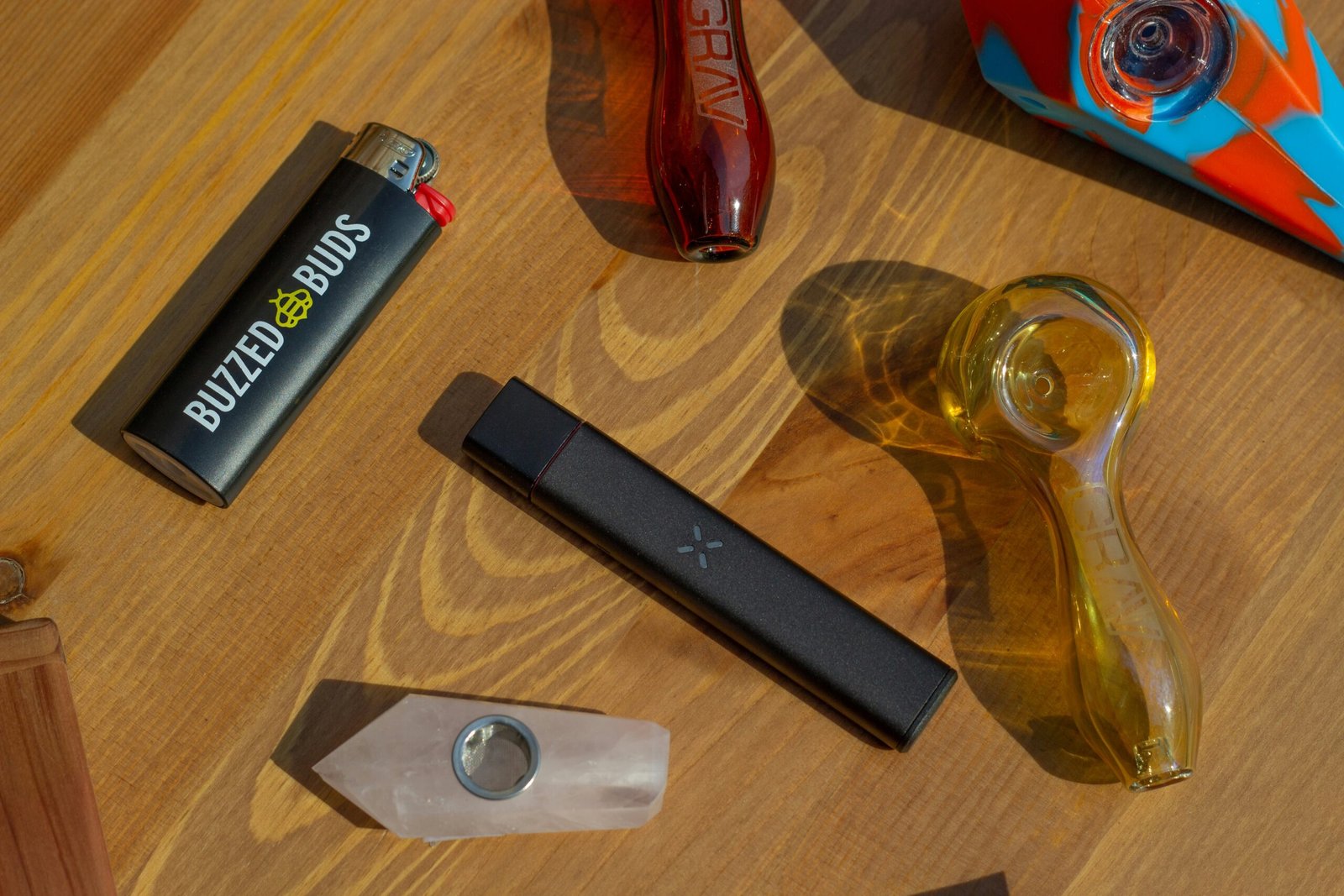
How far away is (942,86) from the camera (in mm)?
598

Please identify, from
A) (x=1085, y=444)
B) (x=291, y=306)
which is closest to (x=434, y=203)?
(x=291, y=306)

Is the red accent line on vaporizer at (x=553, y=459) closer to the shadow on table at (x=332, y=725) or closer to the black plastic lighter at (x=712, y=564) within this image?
the black plastic lighter at (x=712, y=564)

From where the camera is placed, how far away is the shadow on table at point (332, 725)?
1.75 ft

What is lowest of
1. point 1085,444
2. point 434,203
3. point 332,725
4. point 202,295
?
point 332,725

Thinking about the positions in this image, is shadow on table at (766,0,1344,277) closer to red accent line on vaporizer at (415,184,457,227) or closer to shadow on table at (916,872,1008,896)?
red accent line on vaporizer at (415,184,457,227)

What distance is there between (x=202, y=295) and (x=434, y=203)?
131 mm

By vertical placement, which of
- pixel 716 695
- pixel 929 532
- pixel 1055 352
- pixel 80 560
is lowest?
pixel 80 560

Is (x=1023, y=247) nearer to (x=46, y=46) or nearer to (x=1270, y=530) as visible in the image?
(x=1270, y=530)

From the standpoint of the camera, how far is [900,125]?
59 cm

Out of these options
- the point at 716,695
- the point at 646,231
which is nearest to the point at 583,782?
the point at 716,695

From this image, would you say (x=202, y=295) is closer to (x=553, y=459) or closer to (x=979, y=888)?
(x=553, y=459)

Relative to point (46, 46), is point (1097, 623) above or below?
above

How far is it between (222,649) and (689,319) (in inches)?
11.3

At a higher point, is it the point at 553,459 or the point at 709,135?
the point at 709,135
